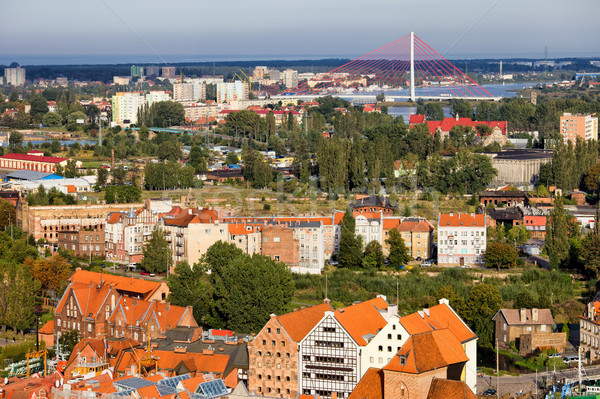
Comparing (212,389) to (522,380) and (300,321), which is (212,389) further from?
(522,380)

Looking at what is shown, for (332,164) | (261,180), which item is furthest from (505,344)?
(261,180)

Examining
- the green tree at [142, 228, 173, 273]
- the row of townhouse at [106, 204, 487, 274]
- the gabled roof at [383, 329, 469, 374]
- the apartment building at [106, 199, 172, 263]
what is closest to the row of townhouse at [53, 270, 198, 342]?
the green tree at [142, 228, 173, 273]

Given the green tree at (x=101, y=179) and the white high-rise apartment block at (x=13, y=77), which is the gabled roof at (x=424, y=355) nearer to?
the green tree at (x=101, y=179)

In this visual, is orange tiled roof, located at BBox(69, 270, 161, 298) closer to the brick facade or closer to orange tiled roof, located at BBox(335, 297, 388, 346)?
the brick facade

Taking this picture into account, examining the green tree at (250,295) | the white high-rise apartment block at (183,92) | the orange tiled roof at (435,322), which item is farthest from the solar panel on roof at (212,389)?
the white high-rise apartment block at (183,92)

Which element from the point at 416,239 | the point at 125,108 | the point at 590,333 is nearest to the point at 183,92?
the point at 125,108
